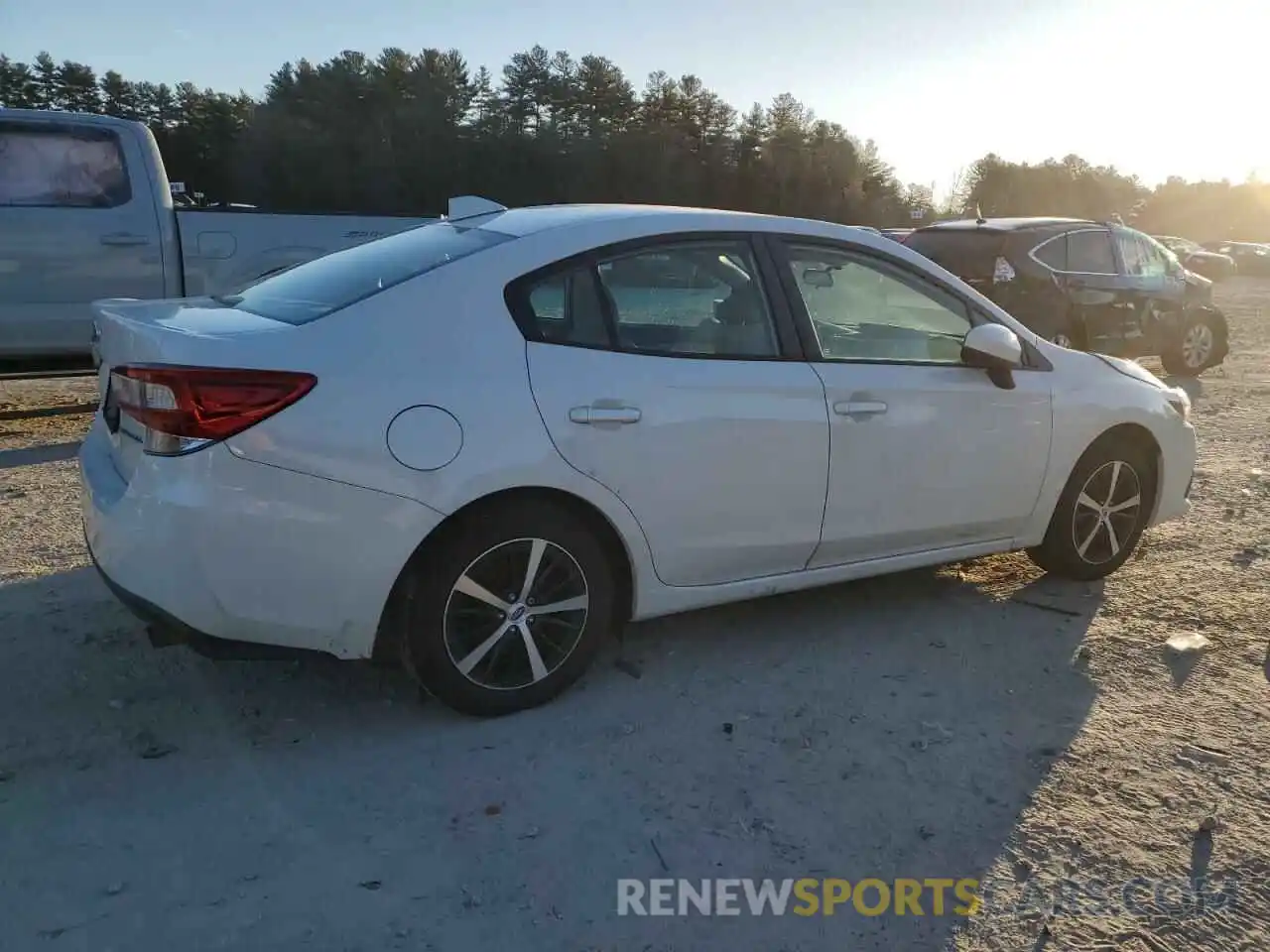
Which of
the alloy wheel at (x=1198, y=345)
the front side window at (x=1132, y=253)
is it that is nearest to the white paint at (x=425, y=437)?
the front side window at (x=1132, y=253)

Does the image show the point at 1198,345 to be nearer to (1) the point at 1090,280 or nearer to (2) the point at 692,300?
(1) the point at 1090,280

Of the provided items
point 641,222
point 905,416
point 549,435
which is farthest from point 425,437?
point 905,416

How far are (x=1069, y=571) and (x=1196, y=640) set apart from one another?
26.6 inches

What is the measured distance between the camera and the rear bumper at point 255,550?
2.91 m

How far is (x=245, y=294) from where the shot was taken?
3.83 meters

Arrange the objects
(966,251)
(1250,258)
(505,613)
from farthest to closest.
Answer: (1250,258) → (966,251) → (505,613)

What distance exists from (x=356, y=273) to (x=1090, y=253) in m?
9.31

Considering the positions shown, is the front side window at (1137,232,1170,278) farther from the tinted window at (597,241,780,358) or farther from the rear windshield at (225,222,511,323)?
the rear windshield at (225,222,511,323)

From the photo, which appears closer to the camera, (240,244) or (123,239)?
(123,239)

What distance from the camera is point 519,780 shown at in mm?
3082

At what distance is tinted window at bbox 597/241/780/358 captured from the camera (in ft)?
11.7

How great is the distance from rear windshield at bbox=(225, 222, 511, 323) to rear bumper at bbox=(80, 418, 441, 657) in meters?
0.57

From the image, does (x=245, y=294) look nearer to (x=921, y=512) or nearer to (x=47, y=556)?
(x=47, y=556)

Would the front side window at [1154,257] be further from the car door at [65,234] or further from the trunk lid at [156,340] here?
the trunk lid at [156,340]
